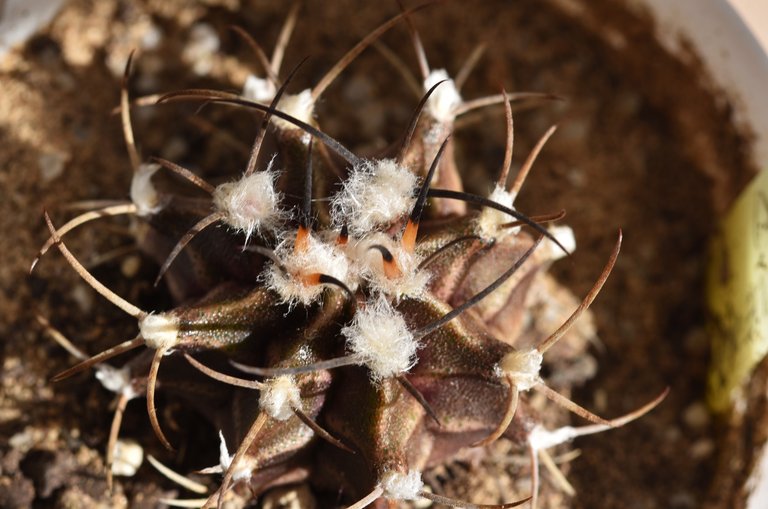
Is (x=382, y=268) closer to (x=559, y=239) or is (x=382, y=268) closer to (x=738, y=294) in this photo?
(x=559, y=239)

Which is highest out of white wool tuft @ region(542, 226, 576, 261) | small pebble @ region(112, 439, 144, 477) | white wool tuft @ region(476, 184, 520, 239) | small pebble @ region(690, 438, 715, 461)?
white wool tuft @ region(476, 184, 520, 239)

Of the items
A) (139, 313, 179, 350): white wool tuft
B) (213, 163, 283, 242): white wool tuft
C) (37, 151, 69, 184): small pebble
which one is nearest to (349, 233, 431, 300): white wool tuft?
(213, 163, 283, 242): white wool tuft

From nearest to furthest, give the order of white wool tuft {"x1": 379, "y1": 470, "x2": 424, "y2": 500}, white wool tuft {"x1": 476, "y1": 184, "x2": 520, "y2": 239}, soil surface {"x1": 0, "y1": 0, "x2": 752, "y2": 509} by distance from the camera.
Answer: white wool tuft {"x1": 379, "y1": 470, "x2": 424, "y2": 500}, white wool tuft {"x1": 476, "y1": 184, "x2": 520, "y2": 239}, soil surface {"x1": 0, "y1": 0, "x2": 752, "y2": 509}

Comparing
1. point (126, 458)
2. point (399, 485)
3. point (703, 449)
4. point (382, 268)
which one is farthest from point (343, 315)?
point (703, 449)

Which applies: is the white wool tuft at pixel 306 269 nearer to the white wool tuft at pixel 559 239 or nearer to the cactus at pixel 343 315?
the cactus at pixel 343 315

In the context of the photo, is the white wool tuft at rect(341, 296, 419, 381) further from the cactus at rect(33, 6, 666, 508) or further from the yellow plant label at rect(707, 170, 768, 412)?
the yellow plant label at rect(707, 170, 768, 412)
